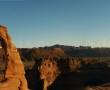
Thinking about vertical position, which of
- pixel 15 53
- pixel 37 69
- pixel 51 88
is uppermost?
pixel 15 53

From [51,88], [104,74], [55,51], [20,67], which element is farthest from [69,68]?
[55,51]

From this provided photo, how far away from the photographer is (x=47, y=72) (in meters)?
54.8

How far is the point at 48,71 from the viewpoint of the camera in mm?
55344

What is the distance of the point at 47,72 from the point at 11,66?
114 ft

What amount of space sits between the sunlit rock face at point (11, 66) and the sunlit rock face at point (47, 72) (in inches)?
1199

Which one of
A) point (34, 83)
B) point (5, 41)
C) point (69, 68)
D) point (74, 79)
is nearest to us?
point (5, 41)

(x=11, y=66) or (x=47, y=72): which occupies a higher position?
(x=11, y=66)

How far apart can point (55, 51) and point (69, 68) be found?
6800 centimetres

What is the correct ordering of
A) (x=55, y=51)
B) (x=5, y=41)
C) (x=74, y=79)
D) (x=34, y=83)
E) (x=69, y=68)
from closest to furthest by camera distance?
(x=5, y=41) → (x=34, y=83) → (x=74, y=79) → (x=69, y=68) → (x=55, y=51)

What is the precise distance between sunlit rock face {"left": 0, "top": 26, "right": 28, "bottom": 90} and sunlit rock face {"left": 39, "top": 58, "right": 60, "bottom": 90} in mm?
30449

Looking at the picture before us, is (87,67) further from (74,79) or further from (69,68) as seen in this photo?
(74,79)

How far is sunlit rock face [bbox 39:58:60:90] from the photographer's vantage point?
5284 centimetres

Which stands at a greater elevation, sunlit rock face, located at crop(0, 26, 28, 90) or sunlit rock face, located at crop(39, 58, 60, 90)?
sunlit rock face, located at crop(0, 26, 28, 90)

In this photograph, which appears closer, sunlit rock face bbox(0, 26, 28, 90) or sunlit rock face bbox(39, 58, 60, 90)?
sunlit rock face bbox(0, 26, 28, 90)
